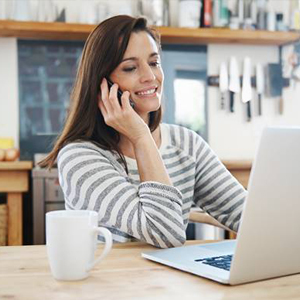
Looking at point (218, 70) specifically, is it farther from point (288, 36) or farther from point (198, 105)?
point (288, 36)

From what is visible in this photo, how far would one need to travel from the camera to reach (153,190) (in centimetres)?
117

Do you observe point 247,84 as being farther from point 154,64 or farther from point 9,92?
point 154,64

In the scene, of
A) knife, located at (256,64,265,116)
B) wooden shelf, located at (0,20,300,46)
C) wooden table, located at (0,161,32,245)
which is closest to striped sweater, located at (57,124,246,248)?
wooden table, located at (0,161,32,245)

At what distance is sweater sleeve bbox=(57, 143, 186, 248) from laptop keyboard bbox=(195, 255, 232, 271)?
0.17 meters

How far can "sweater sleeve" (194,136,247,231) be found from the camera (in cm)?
149

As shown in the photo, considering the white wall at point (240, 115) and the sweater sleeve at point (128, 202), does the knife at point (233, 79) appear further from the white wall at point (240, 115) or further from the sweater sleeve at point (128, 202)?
the sweater sleeve at point (128, 202)

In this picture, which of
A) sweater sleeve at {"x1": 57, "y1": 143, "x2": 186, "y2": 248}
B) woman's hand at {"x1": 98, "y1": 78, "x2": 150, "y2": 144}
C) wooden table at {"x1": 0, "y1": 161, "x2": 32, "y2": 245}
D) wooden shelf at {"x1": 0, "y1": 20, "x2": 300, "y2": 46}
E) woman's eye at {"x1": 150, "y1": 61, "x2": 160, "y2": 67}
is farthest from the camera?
wooden shelf at {"x1": 0, "y1": 20, "x2": 300, "y2": 46}

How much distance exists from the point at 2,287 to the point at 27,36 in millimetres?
2643

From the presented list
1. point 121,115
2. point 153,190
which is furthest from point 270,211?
point 121,115

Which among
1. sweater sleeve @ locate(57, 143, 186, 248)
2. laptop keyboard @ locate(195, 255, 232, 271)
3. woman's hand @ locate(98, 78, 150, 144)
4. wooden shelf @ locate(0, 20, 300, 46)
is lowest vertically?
laptop keyboard @ locate(195, 255, 232, 271)

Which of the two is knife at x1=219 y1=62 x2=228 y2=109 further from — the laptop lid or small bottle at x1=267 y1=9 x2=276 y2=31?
the laptop lid

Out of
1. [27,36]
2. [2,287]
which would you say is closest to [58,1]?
[27,36]

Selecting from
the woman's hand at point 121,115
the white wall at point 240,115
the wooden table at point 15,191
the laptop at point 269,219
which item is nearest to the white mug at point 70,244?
the laptop at point 269,219

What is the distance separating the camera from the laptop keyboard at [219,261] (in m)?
0.92
